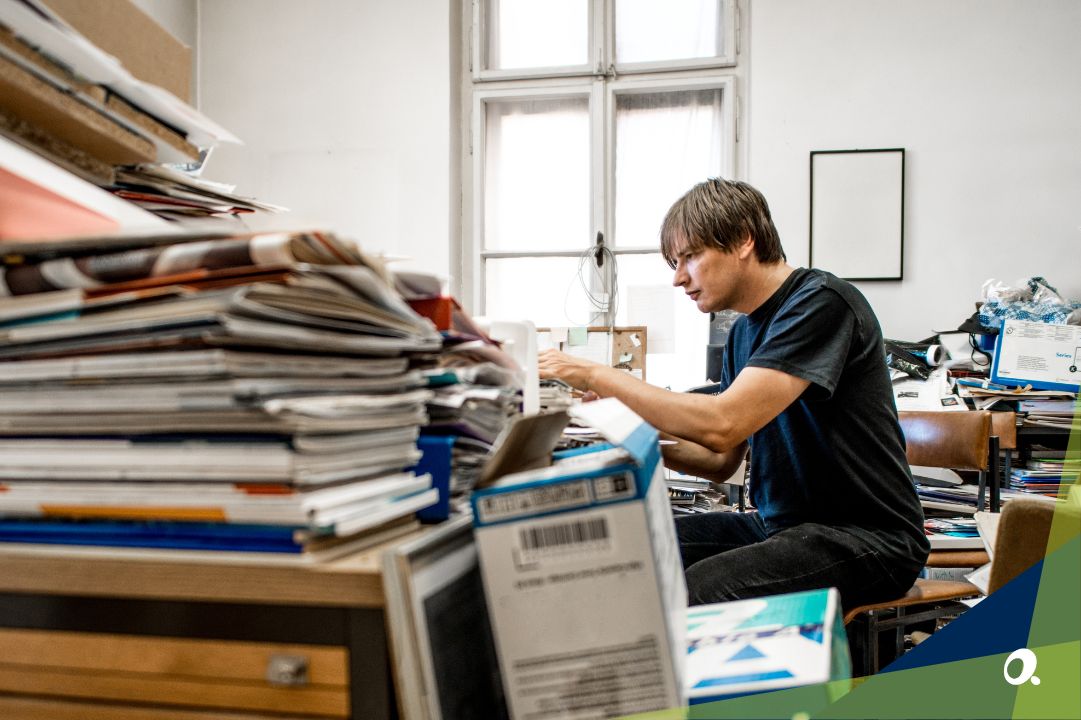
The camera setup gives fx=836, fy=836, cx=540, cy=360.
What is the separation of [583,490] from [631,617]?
0.31ft

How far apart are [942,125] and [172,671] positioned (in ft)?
14.1

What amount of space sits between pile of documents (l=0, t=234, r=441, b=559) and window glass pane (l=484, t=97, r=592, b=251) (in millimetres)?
3898

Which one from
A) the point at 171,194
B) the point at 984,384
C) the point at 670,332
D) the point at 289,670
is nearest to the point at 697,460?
the point at 171,194

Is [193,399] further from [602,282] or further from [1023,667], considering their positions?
[602,282]

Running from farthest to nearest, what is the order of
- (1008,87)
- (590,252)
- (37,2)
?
(590,252) < (1008,87) < (37,2)

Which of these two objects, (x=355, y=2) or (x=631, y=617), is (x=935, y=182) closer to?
(x=355, y=2)

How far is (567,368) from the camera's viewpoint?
1.53 m

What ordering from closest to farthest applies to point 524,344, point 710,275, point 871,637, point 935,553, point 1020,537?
point 1020,537 < point 524,344 < point 871,637 < point 710,275 < point 935,553

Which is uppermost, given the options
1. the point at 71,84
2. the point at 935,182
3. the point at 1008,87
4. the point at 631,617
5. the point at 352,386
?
A: the point at 1008,87

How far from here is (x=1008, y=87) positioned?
13.1ft

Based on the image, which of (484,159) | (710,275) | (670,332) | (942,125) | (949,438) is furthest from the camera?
(484,159)

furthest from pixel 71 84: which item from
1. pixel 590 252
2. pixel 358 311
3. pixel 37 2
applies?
pixel 590 252

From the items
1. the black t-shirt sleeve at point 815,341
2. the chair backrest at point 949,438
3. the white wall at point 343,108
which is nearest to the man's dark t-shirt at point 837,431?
the black t-shirt sleeve at point 815,341

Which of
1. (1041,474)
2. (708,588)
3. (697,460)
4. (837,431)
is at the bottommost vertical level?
(1041,474)
